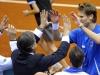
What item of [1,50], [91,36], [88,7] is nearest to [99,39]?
[91,36]

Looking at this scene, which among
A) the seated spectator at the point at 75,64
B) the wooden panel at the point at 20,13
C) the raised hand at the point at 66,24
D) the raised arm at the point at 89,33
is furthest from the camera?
the wooden panel at the point at 20,13

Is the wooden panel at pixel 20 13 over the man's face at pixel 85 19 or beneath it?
beneath

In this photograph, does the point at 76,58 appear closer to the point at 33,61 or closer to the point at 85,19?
the point at 33,61

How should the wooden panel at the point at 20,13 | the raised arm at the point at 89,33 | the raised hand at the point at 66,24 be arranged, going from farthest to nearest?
the wooden panel at the point at 20,13 < the raised arm at the point at 89,33 < the raised hand at the point at 66,24

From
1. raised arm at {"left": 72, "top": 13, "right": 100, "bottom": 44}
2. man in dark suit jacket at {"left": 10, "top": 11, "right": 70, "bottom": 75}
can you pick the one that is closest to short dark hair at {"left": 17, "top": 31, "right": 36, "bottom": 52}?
man in dark suit jacket at {"left": 10, "top": 11, "right": 70, "bottom": 75}

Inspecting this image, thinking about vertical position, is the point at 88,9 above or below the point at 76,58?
above

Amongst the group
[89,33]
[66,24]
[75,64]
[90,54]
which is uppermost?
[66,24]

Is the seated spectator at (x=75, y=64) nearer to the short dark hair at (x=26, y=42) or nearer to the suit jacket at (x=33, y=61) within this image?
the suit jacket at (x=33, y=61)

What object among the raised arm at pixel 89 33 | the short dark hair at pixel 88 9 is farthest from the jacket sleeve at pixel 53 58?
the short dark hair at pixel 88 9

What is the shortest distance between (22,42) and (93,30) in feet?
3.26

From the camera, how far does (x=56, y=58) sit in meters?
4.75

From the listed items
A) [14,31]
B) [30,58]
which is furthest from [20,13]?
[30,58]

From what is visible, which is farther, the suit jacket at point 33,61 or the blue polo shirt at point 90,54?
the blue polo shirt at point 90,54

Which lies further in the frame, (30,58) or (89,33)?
(89,33)
